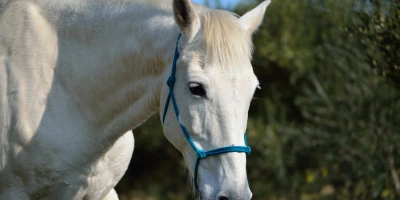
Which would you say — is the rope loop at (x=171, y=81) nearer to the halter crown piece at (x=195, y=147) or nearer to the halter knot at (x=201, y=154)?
the halter crown piece at (x=195, y=147)

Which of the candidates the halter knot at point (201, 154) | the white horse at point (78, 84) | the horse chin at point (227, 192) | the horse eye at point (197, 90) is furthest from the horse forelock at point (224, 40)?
the horse chin at point (227, 192)

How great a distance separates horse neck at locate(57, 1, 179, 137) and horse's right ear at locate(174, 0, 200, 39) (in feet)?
0.75

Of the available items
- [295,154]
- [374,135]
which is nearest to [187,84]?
[374,135]

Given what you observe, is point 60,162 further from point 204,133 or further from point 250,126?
point 250,126

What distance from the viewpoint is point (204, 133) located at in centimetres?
338

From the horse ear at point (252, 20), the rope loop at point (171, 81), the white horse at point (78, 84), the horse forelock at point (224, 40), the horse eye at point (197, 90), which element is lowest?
the white horse at point (78, 84)

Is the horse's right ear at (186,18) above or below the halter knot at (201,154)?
above

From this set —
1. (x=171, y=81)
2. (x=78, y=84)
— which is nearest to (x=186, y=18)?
(x=171, y=81)

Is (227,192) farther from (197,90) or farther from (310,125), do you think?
(310,125)

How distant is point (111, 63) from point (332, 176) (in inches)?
283

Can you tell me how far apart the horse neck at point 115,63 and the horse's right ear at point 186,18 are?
229 millimetres

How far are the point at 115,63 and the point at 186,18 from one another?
0.68 m

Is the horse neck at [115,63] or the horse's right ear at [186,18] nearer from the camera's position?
the horse's right ear at [186,18]

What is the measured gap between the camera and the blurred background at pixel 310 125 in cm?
951
